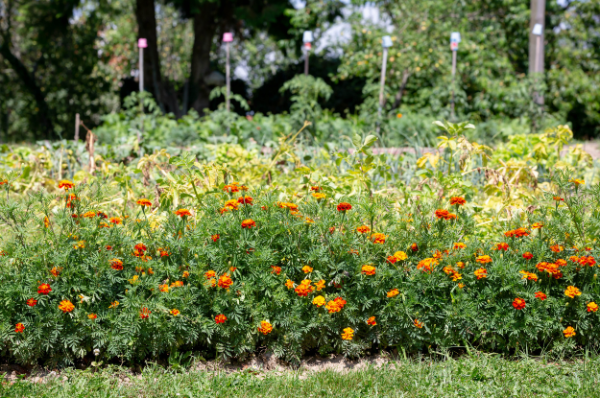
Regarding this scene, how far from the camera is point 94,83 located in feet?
43.8

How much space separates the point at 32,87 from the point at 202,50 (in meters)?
4.25

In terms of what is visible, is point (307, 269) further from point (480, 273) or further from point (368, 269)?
point (480, 273)

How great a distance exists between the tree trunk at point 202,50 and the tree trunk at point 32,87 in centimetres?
337

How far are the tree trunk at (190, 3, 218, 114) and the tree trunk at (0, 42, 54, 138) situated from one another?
11.1 feet

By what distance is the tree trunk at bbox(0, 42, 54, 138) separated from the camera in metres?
12.4

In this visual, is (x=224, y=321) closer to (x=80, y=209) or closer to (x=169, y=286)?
(x=169, y=286)

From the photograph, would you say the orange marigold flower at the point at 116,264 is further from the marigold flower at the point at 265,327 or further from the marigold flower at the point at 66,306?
the marigold flower at the point at 265,327

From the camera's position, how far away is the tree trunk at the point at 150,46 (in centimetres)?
1102

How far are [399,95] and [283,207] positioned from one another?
25.6ft

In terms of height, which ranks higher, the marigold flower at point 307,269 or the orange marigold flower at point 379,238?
the orange marigold flower at point 379,238

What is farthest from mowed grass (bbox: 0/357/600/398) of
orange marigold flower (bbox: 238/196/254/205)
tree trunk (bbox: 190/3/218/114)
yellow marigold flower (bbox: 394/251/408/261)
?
tree trunk (bbox: 190/3/218/114)

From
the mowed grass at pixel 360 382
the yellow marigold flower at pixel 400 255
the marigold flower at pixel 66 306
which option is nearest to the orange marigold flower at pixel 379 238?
the yellow marigold flower at pixel 400 255

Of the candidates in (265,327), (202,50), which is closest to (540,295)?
(265,327)

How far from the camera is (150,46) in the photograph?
36.9 feet
